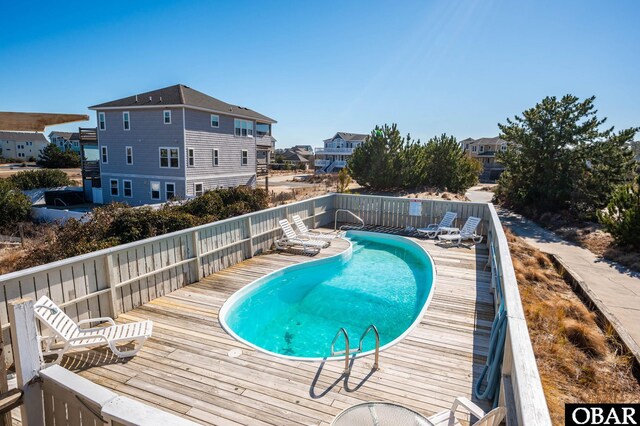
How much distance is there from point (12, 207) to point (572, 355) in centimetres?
2563

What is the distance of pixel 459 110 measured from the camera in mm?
32031

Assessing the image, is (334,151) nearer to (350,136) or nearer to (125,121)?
(350,136)

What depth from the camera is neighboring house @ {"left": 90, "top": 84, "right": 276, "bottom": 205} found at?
22.8 meters

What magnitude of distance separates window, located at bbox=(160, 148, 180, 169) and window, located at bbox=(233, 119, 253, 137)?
5444 millimetres

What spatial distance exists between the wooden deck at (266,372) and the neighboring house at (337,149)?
57.3 metres

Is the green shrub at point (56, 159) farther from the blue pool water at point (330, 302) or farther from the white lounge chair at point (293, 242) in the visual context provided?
the blue pool water at point (330, 302)

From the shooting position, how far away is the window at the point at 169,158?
2291 cm

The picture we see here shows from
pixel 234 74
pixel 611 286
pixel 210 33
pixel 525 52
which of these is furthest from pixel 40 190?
pixel 611 286

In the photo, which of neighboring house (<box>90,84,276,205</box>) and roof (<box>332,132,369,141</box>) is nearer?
neighboring house (<box>90,84,276,205</box>)

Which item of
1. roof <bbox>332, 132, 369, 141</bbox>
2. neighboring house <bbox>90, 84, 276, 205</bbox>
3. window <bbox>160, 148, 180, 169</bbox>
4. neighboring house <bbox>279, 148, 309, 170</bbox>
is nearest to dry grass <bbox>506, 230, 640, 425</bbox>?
neighboring house <bbox>90, 84, 276, 205</bbox>

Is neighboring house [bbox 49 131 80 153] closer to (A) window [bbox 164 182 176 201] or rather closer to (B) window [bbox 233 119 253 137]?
(B) window [bbox 233 119 253 137]

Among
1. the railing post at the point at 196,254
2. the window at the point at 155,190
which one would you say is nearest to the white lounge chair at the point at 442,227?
the railing post at the point at 196,254

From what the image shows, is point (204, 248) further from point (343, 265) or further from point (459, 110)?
point (459, 110)

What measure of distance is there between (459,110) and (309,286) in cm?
2791
